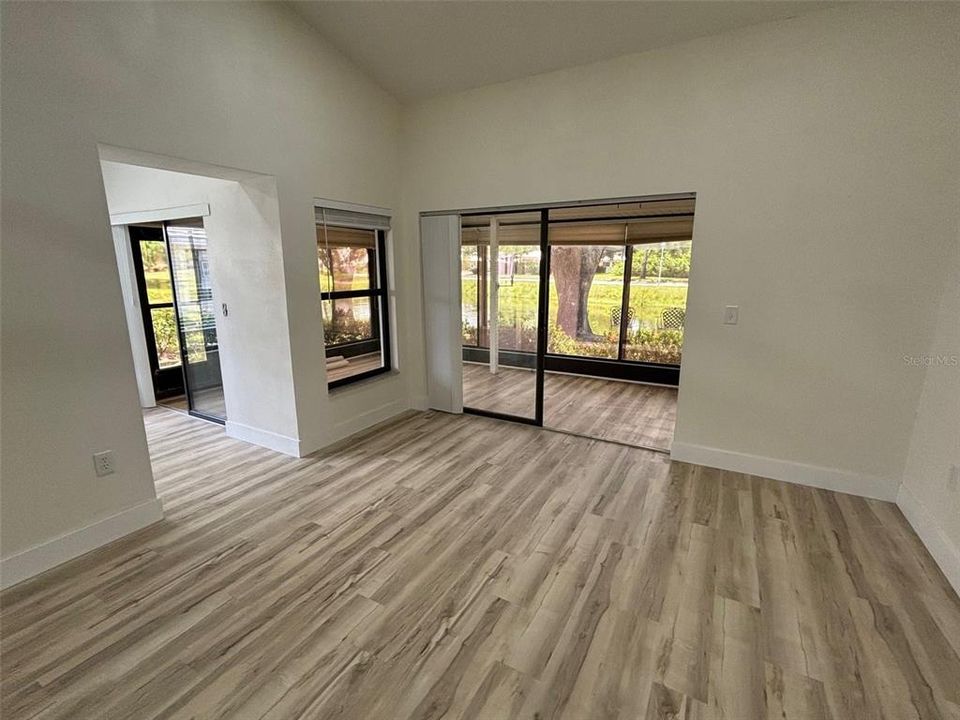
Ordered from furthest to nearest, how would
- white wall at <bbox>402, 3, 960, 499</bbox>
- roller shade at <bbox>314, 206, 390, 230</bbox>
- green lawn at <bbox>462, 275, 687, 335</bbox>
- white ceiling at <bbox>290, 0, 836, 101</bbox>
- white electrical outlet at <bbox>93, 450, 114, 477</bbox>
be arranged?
green lawn at <bbox>462, 275, 687, 335</bbox> → roller shade at <bbox>314, 206, 390, 230</bbox> → white ceiling at <bbox>290, 0, 836, 101</bbox> → white wall at <bbox>402, 3, 960, 499</bbox> → white electrical outlet at <bbox>93, 450, 114, 477</bbox>

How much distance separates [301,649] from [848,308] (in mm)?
3640

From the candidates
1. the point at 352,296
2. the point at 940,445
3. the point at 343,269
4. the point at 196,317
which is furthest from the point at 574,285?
the point at 196,317

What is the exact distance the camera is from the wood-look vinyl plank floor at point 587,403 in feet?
13.7

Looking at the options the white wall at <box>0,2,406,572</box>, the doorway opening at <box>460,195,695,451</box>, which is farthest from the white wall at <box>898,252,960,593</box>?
the white wall at <box>0,2,406,572</box>

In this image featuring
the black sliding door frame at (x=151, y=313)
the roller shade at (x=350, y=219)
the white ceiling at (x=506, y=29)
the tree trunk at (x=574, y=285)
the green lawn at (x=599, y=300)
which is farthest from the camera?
the tree trunk at (x=574, y=285)

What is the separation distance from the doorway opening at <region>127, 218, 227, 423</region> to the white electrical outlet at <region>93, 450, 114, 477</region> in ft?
5.68

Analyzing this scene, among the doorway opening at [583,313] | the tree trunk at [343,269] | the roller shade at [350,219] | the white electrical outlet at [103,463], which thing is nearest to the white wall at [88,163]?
the white electrical outlet at [103,463]

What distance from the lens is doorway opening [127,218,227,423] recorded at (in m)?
4.00

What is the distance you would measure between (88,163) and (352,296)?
2.03 meters

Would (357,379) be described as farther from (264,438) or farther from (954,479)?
(954,479)

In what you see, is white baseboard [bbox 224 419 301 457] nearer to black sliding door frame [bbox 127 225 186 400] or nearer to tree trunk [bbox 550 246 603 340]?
black sliding door frame [bbox 127 225 186 400]

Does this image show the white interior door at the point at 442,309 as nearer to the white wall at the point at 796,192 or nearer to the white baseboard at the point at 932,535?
the white wall at the point at 796,192

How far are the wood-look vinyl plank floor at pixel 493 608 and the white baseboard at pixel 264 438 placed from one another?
468 mm

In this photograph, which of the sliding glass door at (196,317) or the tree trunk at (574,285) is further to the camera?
the tree trunk at (574,285)
